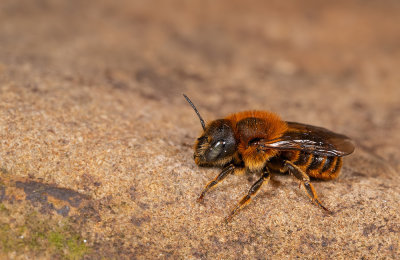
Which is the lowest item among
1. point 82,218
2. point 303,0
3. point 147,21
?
point 82,218

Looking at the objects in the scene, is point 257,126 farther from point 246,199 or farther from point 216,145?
point 246,199

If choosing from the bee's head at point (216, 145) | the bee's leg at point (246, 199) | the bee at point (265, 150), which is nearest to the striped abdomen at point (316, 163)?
the bee at point (265, 150)

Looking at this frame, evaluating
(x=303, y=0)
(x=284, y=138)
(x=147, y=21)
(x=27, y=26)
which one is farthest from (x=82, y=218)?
(x=303, y=0)

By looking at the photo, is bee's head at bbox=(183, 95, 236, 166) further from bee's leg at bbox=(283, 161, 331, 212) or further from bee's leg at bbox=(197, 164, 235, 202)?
bee's leg at bbox=(283, 161, 331, 212)

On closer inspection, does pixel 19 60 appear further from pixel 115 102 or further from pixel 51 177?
pixel 51 177

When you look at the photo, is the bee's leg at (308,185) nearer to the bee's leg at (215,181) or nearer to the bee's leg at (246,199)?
the bee's leg at (246,199)

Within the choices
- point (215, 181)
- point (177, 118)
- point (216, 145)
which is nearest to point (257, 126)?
point (216, 145)

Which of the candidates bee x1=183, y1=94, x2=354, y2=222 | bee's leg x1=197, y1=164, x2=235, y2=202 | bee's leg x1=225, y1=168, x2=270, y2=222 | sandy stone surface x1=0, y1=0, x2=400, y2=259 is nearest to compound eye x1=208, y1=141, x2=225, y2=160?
bee x1=183, y1=94, x2=354, y2=222
